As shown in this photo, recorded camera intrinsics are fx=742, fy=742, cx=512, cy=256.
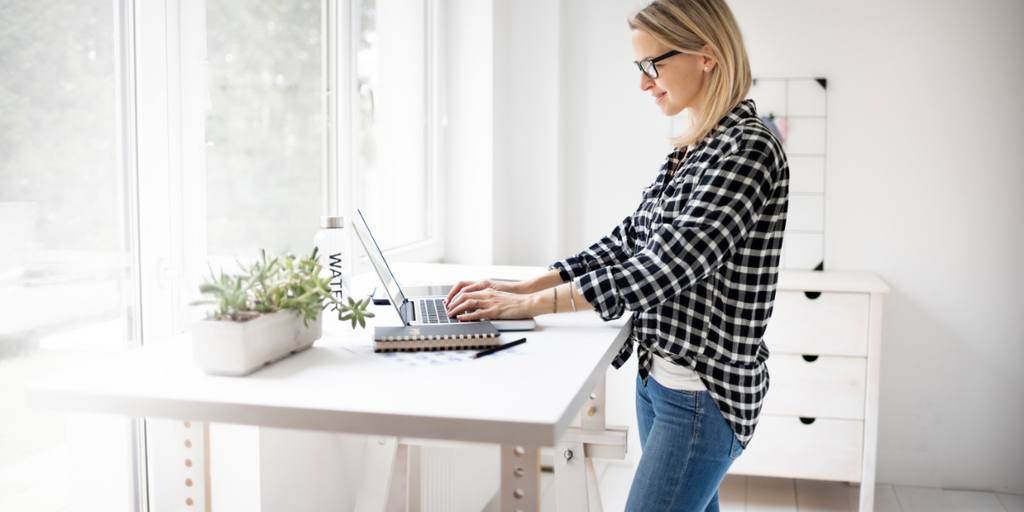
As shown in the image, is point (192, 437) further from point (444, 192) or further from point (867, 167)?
point (867, 167)

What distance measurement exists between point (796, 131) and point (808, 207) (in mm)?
287

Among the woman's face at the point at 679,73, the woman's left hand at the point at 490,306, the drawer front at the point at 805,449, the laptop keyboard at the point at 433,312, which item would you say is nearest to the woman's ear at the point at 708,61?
the woman's face at the point at 679,73

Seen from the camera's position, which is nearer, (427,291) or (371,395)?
(371,395)

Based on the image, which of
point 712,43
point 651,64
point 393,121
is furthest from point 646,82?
point 393,121

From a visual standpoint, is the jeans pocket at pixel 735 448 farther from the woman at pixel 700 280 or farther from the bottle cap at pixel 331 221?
the bottle cap at pixel 331 221

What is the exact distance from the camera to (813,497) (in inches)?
104

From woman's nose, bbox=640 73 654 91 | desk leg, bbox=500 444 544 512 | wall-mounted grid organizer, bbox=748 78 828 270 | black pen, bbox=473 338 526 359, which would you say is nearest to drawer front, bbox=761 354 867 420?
wall-mounted grid organizer, bbox=748 78 828 270

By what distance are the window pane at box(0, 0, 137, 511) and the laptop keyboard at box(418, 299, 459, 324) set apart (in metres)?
0.51

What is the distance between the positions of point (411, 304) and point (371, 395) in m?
0.54

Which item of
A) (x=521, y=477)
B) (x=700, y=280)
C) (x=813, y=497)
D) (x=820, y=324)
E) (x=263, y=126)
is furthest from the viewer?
(x=813, y=497)

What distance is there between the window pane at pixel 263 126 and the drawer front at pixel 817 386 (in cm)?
156

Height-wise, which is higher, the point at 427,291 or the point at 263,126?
the point at 263,126

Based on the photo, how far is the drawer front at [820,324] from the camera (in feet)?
7.86

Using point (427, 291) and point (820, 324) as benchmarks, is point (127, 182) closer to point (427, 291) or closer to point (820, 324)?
point (427, 291)
